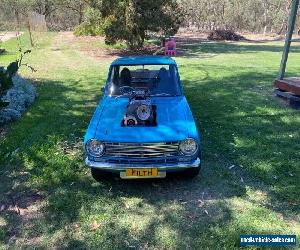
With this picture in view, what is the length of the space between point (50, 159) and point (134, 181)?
1.64m

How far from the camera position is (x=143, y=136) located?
4.51 metres

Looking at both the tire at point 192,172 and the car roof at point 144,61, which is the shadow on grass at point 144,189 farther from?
the car roof at point 144,61

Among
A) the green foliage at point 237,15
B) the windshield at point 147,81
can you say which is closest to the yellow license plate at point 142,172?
the windshield at point 147,81

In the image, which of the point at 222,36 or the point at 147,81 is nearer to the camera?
the point at 147,81

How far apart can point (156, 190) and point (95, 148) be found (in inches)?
41.4

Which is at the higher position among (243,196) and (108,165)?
(108,165)

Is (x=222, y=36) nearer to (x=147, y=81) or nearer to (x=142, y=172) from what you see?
(x=147, y=81)

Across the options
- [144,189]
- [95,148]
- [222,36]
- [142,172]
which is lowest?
[222,36]

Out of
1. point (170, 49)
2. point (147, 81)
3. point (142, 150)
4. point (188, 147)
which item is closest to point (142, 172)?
point (142, 150)

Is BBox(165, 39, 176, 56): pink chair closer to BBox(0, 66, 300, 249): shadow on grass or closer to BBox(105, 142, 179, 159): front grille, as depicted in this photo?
BBox(0, 66, 300, 249): shadow on grass

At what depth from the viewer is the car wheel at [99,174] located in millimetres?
4759

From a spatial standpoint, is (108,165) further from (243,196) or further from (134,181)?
(243,196)

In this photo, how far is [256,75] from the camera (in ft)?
43.1

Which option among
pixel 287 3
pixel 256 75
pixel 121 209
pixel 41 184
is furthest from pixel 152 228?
pixel 287 3
